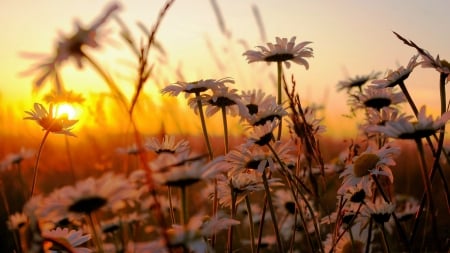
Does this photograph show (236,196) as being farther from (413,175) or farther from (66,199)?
(413,175)

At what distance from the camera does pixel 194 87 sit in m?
2.02

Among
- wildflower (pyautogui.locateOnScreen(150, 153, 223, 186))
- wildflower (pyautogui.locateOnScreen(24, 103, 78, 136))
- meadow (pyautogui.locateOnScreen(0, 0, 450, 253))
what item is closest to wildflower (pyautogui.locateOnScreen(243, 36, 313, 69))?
meadow (pyautogui.locateOnScreen(0, 0, 450, 253))

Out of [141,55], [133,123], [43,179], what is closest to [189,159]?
[133,123]

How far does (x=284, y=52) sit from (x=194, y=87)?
514mm

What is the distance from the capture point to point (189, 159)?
1.06m

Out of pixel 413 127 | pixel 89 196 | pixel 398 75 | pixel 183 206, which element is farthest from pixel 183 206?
pixel 398 75

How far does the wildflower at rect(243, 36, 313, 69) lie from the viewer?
236cm

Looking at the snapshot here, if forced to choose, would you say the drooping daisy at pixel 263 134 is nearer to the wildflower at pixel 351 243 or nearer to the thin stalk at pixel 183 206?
the wildflower at pixel 351 243

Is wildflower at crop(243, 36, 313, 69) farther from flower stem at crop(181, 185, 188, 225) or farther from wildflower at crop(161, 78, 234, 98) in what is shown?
flower stem at crop(181, 185, 188, 225)

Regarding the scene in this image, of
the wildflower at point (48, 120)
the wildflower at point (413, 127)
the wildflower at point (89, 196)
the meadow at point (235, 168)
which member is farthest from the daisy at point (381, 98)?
the wildflower at point (89, 196)

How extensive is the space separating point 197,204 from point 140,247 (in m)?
3.31

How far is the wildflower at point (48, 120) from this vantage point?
74.5 inches

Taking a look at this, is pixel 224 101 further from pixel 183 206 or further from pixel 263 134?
pixel 183 206

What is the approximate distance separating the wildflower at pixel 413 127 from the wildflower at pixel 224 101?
0.61 metres
